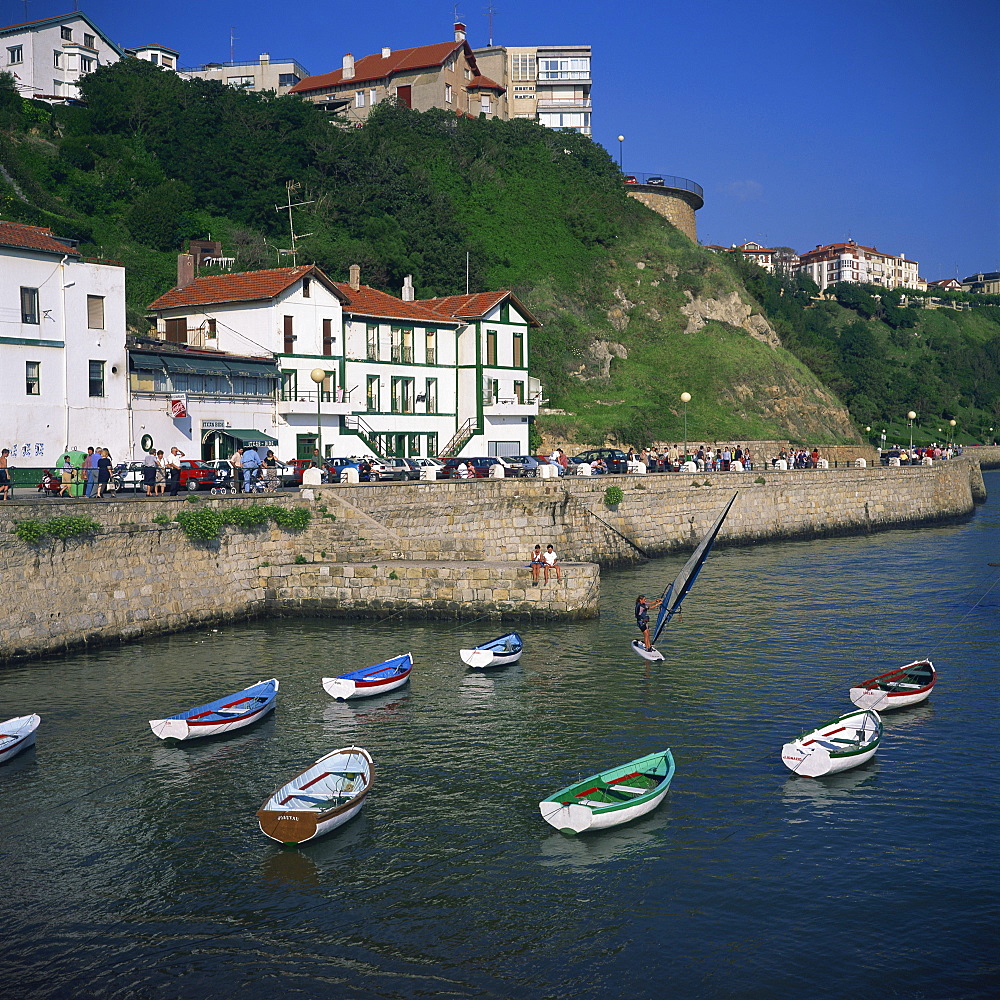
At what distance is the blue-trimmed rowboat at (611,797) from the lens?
18.8m

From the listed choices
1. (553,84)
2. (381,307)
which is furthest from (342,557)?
(553,84)

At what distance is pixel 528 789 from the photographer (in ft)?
68.7

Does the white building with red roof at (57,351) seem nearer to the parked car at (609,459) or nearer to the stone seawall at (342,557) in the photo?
the stone seawall at (342,557)

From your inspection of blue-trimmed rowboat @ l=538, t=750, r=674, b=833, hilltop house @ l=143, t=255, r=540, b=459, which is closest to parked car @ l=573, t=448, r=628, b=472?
hilltop house @ l=143, t=255, r=540, b=459

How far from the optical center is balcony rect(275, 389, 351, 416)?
55.5 metres

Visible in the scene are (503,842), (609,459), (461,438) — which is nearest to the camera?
(503,842)

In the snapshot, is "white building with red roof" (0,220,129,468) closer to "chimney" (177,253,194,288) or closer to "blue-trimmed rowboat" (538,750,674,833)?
"chimney" (177,253,194,288)

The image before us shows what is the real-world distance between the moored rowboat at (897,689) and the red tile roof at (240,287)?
39.8m

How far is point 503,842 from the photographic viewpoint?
731 inches

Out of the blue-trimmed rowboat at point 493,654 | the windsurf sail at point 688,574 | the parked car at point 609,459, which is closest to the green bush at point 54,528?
the blue-trimmed rowboat at point 493,654

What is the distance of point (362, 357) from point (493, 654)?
34.9m

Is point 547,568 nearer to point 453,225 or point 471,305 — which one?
point 471,305

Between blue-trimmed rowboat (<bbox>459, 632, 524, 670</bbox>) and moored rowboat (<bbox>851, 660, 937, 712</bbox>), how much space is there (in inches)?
391

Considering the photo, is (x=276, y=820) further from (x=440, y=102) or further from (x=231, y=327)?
(x=440, y=102)
